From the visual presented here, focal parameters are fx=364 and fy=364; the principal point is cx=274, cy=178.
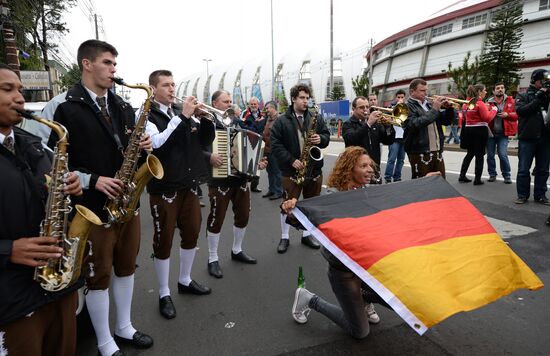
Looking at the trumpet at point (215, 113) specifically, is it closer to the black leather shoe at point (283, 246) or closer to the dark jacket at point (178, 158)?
the dark jacket at point (178, 158)

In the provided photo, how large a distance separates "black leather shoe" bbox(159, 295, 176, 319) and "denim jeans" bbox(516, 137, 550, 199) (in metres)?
6.54

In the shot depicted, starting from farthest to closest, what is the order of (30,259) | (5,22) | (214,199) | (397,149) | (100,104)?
(397,149) < (5,22) < (214,199) < (100,104) < (30,259)

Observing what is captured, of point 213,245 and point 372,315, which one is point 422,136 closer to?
point 372,315

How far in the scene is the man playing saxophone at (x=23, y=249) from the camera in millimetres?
1755

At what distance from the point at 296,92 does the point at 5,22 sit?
24.8ft

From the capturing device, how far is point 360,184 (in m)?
3.27

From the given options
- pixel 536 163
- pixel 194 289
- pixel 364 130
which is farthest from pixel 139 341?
pixel 536 163

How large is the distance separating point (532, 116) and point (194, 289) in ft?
21.1

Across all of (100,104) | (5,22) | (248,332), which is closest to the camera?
(100,104)

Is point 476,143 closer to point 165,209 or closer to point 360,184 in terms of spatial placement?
point 360,184

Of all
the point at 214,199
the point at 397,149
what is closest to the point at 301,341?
the point at 214,199

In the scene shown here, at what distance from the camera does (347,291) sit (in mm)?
2742

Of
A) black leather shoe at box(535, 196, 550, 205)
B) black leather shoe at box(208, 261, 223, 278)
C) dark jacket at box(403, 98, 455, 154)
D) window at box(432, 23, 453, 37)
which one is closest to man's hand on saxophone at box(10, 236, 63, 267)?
black leather shoe at box(208, 261, 223, 278)

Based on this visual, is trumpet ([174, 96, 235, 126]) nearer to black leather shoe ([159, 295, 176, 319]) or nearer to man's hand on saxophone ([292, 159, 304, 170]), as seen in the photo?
man's hand on saxophone ([292, 159, 304, 170])
